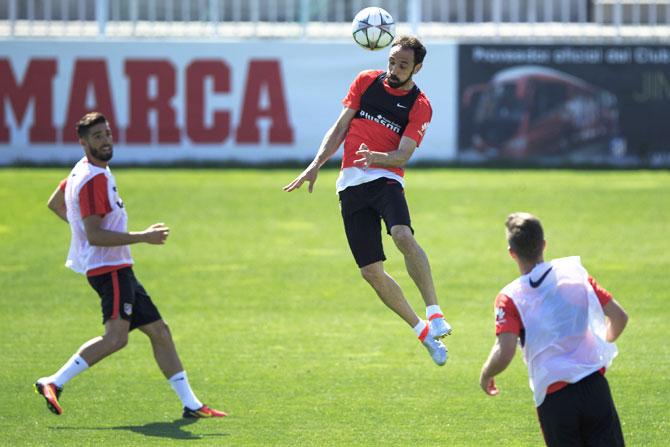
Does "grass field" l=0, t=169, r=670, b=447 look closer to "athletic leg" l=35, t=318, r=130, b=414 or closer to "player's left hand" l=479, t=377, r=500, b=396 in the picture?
"athletic leg" l=35, t=318, r=130, b=414

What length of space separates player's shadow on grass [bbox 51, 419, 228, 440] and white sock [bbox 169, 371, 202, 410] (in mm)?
129

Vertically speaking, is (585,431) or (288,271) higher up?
(585,431)

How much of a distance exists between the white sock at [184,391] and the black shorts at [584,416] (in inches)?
152

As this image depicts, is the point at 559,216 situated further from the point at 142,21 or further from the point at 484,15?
the point at 142,21

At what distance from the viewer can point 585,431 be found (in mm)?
6309

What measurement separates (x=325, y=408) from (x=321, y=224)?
30.3ft

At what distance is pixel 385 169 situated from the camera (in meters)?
9.61

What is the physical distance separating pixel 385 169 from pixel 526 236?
3475 mm

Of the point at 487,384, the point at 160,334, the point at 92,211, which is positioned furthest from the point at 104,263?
the point at 487,384

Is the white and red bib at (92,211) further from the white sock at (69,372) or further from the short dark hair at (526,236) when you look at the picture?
the short dark hair at (526,236)

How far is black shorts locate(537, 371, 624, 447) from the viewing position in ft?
20.5

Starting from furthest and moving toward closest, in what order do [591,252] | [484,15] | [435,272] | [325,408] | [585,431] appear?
[484,15], [591,252], [435,272], [325,408], [585,431]

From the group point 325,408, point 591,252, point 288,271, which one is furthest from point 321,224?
point 325,408

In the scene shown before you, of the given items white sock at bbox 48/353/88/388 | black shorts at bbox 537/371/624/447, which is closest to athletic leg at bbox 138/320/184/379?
white sock at bbox 48/353/88/388
